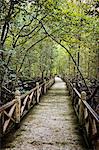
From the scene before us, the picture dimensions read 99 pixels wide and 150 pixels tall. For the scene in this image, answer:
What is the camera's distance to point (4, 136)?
23.7ft

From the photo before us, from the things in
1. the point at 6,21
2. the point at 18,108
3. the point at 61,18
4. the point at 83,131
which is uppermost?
the point at 61,18

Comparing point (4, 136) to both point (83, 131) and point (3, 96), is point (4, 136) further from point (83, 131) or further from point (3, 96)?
point (3, 96)

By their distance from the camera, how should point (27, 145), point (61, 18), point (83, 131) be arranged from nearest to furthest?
point (27, 145) < point (83, 131) < point (61, 18)

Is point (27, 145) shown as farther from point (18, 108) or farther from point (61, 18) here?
point (61, 18)

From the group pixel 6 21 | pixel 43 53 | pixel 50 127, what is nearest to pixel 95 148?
Result: pixel 50 127

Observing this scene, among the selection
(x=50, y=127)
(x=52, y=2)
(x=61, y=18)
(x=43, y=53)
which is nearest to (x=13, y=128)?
(x=50, y=127)

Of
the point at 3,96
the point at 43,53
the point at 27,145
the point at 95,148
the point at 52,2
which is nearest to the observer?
the point at 95,148

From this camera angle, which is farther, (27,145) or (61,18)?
(61,18)

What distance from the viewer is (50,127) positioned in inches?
343

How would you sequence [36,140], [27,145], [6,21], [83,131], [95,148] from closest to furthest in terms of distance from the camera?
[95,148] → [27,145] → [36,140] → [6,21] → [83,131]

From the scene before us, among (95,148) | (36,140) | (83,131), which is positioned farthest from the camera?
(83,131)

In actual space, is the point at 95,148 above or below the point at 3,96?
below

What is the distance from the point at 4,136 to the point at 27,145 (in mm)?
949

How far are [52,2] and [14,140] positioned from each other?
18.7 ft
